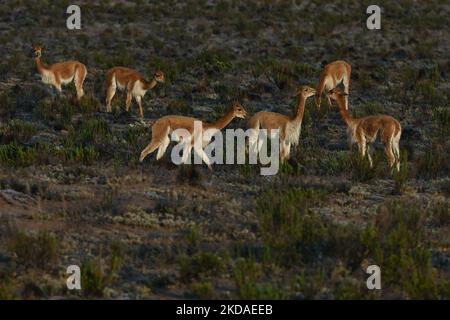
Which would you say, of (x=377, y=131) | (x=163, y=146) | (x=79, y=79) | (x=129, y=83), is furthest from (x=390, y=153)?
(x=79, y=79)

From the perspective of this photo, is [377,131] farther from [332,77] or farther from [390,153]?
[332,77]

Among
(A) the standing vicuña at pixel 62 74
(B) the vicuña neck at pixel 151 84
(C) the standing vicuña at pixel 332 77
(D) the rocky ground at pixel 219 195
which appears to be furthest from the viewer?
(A) the standing vicuña at pixel 62 74

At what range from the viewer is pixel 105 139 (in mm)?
12609

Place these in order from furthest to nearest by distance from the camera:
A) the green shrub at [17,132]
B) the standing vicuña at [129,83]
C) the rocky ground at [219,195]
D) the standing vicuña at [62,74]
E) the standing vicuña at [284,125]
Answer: the standing vicuña at [62,74], the standing vicuña at [129,83], the green shrub at [17,132], the standing vicuña at [284,125], the rocky ground at [219,195]

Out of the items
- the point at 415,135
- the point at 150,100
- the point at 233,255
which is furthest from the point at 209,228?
the point at 150,100

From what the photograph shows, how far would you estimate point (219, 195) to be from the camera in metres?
9.71

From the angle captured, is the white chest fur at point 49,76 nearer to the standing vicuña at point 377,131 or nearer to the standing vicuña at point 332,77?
the standing vicuña at point 332,77

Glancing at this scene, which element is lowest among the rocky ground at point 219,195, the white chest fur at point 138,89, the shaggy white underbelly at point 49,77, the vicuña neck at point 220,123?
the rocky ground at point 219,195

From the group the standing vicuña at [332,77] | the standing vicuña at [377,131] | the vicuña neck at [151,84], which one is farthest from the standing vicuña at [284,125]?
the standing vicuña at [332,77]

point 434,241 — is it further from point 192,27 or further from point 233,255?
point 192,27

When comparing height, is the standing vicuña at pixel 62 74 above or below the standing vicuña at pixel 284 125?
above

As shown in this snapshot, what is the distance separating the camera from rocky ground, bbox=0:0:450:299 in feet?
22.7

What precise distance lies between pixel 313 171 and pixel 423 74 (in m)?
9.37

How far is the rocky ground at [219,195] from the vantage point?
6.92 metres
